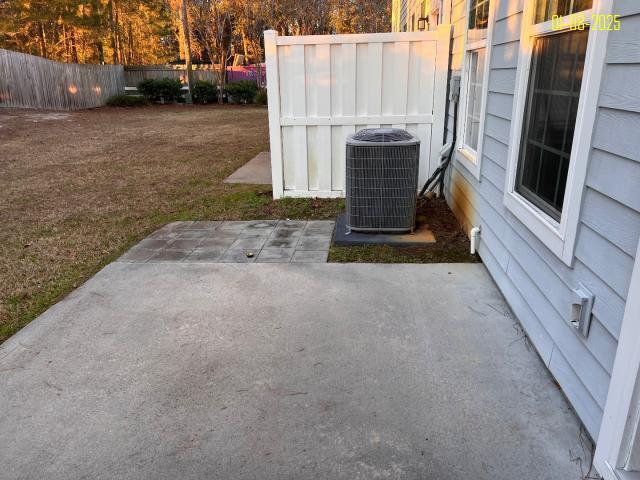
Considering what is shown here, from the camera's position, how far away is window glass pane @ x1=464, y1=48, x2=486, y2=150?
14.1 ft

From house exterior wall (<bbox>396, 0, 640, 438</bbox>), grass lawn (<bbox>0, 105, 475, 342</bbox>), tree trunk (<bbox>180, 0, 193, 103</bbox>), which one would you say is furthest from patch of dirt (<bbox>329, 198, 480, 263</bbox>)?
tree trunk (<bbox>180, 0, 193, 103</bbox>)

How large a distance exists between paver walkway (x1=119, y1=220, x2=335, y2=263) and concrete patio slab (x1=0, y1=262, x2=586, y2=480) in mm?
571

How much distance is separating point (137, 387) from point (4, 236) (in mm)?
3409

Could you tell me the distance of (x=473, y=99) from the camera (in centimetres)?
452

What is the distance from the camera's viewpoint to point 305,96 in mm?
5500

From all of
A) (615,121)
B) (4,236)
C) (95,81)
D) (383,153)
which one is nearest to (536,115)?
(615,121)

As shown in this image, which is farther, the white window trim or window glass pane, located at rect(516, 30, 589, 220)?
window glass pane, located at rect(516, 30, 589, 220)

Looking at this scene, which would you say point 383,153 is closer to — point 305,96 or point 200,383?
point 305,96

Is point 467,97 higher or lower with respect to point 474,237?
higher

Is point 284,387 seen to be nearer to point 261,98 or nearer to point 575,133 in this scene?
point 575,133

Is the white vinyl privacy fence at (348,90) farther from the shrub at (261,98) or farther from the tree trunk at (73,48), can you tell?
the tree trunk at (73,48)

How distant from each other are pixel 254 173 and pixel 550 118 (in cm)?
562

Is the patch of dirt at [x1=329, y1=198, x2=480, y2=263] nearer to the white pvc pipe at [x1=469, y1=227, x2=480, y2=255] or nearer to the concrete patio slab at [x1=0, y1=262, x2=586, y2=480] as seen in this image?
the white pvc pipe at [x1=469, y1=227, x2=480, y2=255]
